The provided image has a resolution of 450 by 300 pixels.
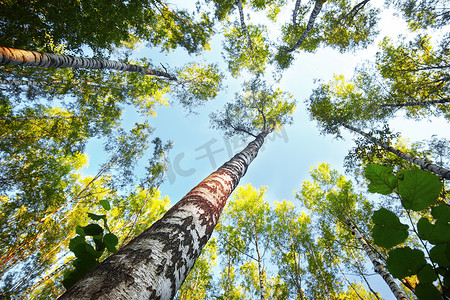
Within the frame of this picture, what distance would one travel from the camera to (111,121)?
34.3 ft

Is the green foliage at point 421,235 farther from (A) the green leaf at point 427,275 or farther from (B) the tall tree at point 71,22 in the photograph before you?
(B) the tall tree at point 71,22

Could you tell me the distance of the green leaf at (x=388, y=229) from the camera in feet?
1.79

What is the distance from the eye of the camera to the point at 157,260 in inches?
33.7

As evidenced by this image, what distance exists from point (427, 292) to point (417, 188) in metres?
0.28

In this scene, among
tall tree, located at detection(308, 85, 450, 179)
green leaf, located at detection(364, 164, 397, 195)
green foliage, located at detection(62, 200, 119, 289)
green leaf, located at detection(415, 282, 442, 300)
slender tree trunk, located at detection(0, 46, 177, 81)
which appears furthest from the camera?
tall tree, located at detection(308, 85, 450, 179)

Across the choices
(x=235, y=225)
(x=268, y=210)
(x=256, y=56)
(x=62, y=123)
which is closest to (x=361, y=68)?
(x=256, y=56)

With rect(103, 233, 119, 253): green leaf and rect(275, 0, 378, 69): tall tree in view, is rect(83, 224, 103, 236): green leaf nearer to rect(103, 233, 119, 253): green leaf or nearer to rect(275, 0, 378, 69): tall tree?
rect(103, 233, 119, 253): green leaf

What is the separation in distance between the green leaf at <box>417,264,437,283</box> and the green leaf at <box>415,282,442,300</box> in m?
0.01

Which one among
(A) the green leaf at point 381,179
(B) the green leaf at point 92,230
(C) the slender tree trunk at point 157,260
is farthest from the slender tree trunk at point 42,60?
(A) the green leaf at point 381,179

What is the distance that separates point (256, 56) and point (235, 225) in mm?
10214

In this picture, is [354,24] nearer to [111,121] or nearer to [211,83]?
[211,83]

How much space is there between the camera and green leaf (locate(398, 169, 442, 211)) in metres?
0.51

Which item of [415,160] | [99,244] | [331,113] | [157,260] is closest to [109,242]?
[99,244]

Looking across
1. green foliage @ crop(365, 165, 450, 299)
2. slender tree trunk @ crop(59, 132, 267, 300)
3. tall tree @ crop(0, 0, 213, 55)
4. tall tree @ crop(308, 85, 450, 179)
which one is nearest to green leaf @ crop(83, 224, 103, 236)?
slender tree trunk @ crop(59, 132, 267, 300)
